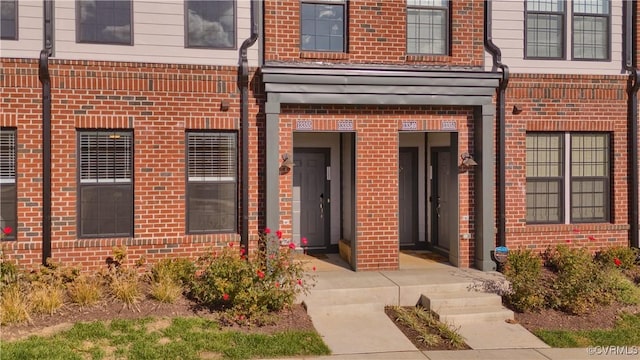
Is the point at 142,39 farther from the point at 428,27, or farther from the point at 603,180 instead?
the point at 603,180

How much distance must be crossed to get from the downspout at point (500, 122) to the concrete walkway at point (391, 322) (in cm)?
99

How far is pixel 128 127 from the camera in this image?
8.66 metres

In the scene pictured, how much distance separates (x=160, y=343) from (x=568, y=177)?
7586mm

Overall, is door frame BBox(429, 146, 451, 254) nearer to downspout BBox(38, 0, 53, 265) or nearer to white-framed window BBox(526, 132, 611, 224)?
white-framed window BBox(526, 132, 611, 224)

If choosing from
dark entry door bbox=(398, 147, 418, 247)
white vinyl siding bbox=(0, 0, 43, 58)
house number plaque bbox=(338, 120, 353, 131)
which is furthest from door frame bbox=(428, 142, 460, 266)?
white vinyl siding bbox=(0, 0, 43, 58)

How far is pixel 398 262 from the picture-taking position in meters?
9.48

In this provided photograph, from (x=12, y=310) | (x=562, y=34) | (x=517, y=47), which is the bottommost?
(x=12, y=310)

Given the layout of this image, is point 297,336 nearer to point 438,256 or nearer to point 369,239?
point 369,239

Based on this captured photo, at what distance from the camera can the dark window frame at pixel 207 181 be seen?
898 cm

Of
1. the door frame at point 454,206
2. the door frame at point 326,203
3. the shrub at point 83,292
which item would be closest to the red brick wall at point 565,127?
the door frame at point 454,206

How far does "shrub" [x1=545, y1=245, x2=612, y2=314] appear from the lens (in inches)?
311

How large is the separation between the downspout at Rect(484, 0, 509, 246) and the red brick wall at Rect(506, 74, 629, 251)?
150 mm

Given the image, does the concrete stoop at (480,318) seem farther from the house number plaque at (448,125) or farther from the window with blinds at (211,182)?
the window with blinds at (211,182)

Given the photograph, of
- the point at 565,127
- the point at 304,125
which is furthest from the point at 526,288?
the point at 304,125
